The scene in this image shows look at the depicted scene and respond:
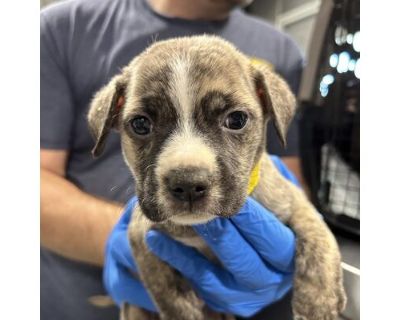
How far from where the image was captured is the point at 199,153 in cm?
114

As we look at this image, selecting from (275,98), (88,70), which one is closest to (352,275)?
(275,98)

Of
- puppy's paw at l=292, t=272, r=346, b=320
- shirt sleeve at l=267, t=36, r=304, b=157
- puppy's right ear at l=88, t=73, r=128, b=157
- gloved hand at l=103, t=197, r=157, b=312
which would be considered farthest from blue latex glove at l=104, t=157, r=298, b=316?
shirt sleeve at l=267, t=36, r=304, b=157

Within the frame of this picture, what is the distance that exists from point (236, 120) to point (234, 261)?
506 millimetres

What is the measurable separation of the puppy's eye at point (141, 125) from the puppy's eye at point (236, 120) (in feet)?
0.74

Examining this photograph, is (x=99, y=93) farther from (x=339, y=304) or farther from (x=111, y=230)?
(x=339, y=304)

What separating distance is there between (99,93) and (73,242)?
0.57 metres

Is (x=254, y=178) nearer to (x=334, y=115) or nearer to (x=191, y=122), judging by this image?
(x=191, y=122)

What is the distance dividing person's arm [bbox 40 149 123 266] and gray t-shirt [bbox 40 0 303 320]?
0.12 ft

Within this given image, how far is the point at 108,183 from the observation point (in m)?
1.53

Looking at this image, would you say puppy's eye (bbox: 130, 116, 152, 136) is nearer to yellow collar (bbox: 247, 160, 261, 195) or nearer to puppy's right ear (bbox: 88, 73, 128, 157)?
puppy's right ear (bbox: 88, 73, 128, 157)

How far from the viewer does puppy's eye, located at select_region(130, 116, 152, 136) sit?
4.17ft
